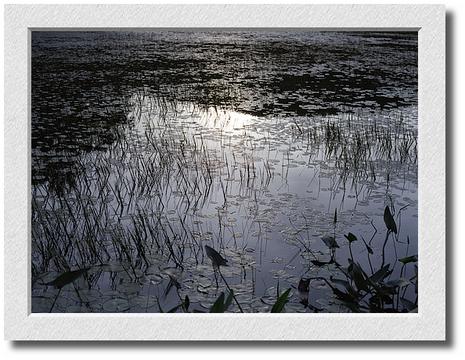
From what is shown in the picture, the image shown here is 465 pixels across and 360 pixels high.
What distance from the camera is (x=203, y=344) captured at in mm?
2588

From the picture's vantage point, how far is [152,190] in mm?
3408

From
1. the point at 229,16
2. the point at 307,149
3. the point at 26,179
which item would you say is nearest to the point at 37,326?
the point at 26,179

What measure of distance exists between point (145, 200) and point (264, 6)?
1.16 meters

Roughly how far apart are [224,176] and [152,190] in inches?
14.9

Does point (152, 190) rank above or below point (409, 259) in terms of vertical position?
above

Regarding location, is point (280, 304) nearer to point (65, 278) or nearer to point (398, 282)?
point (398, 282)

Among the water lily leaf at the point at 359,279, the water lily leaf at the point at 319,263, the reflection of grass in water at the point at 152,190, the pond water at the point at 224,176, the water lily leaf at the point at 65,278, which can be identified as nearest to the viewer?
the water lily leaf at the point at 65,278

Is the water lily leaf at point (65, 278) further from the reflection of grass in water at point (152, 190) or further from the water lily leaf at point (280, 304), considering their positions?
the water lily leaf at point (280, 304)

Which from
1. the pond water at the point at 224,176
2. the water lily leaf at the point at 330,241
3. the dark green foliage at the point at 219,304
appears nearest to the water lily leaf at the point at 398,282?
the pond water at the point at 224,176

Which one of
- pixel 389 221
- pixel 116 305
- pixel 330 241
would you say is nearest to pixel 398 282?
pixel 389 221

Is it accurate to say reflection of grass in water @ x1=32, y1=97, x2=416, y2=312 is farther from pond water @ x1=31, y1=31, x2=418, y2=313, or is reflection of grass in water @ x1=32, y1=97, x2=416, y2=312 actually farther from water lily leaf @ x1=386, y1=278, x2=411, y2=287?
water lily leaf @ x1=386, y1=278, x2=411, y2=287

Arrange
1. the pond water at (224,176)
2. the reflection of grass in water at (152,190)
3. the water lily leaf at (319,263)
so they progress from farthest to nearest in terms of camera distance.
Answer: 1. the reflection of grass in water at (152,190)
2. the water lily leaf at (319,263)
3. the pond water at (224,176)

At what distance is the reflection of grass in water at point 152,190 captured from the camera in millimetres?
3102

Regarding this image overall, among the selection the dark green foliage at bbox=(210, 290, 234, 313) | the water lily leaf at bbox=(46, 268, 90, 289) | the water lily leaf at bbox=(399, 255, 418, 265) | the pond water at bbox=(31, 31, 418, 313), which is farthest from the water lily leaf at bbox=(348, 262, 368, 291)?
the water lily leaf at bbox=(46, 268, 90, 289)
